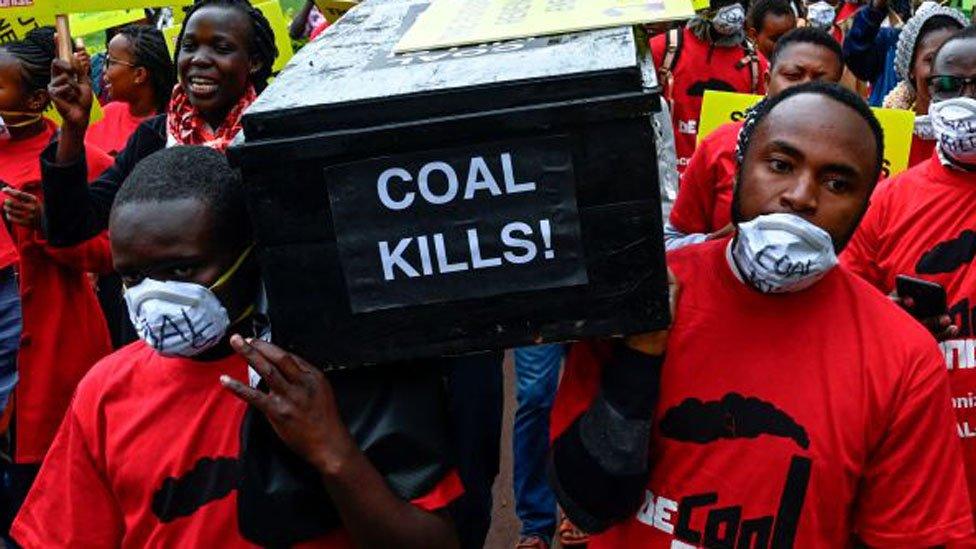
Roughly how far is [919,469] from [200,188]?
1.36 meters

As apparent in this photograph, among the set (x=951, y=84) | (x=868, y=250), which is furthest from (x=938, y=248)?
(x=951, y=84)

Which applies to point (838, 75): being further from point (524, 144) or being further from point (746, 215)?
point (524, 144)

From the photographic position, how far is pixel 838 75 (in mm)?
4574

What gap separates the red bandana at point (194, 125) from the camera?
3752 millimetres

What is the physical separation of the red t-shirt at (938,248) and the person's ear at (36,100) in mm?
2874

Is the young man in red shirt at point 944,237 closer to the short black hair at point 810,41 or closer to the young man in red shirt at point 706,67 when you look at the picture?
the short black hair at point 810,41

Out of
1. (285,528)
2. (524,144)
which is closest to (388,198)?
(524,144)

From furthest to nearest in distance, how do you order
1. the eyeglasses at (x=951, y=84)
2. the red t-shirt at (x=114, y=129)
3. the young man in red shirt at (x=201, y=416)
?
the red t-shirt at (x=114, y=129)
the eyeglasses at (x=951, y=84)
the young man in red shirt at (x=201, y=416)

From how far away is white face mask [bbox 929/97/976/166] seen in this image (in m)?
3.15

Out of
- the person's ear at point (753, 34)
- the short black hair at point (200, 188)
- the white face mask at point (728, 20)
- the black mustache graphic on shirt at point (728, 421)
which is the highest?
the short black hair at point (200, 188)

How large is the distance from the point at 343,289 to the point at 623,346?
18.9 inches

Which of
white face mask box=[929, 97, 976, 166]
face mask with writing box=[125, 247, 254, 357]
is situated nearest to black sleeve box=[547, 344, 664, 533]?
face mask with writing box=[125, 247, 254, 357]

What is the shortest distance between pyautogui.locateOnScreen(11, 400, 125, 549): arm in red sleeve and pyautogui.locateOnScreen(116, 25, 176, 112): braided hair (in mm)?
4029

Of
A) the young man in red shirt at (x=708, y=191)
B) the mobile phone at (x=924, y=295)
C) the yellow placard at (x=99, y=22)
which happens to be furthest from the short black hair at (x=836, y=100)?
the yellow placard at (x=99, y=22)
